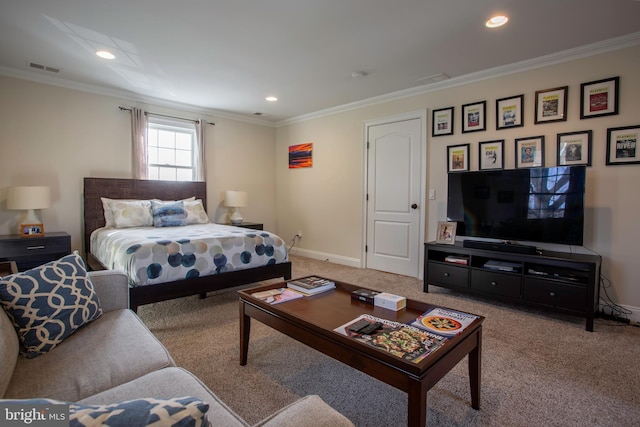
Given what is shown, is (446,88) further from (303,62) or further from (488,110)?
(303,62)

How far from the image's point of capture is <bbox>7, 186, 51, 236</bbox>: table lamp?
344 centimetres

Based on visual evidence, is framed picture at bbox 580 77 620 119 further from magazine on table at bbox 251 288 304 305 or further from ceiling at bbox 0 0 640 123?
magazine on table at bbox 251 288 304 305

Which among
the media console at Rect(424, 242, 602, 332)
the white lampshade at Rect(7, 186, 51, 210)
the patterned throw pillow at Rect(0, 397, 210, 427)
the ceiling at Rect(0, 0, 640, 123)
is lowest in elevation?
the media console at Rect(424, 242, 602, 332)

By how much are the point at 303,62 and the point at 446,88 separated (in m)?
1.80

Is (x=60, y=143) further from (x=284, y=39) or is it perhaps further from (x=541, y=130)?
(x=541, y=130)

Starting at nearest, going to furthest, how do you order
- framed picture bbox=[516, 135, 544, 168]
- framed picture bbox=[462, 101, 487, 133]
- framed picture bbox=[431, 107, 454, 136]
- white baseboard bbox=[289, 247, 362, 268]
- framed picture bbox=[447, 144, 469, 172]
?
framed picture bbox=[516, 135, 544, 168]
framed picture bbox=[462, 101, 487, 133]
framed picture bbox=[447, 144, 469, 172]
framed picture bbox=[431, 107, 454, 136]
white baseboard bbox=[289, 247, 362, 268]

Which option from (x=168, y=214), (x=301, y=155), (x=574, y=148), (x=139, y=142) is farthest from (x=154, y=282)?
(x=574, y=148)

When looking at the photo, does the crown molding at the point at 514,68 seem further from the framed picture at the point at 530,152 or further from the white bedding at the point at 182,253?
the white bedding at the point at 182,253

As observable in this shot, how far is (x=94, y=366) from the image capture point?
1237 millimetres

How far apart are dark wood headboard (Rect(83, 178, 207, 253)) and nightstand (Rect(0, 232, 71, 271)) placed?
49 centimetres

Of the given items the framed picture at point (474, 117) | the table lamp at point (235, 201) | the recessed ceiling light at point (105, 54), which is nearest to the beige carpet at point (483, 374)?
the framed picture at point (474, 117)

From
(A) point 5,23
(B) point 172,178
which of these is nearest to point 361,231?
(B) point 172,178

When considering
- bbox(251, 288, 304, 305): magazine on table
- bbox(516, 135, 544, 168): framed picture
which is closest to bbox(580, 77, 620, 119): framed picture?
bbox(516, 135, 544, 168): framed picture

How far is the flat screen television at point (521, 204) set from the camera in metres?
2.91
